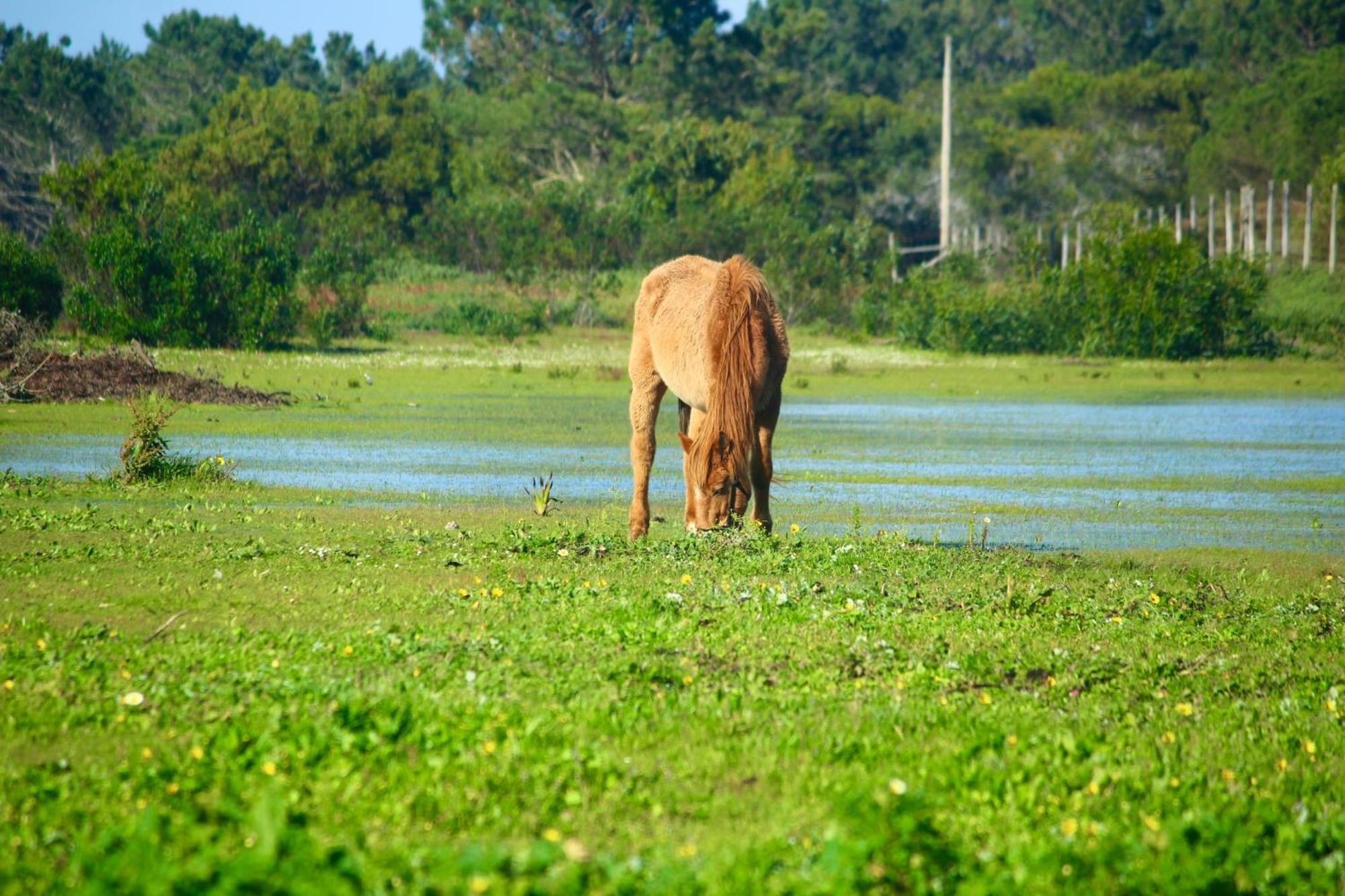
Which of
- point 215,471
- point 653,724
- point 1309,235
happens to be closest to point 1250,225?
point 1309,235

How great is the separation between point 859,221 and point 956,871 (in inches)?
2324

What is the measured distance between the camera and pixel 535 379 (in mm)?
31406

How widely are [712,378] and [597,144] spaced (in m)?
65.0

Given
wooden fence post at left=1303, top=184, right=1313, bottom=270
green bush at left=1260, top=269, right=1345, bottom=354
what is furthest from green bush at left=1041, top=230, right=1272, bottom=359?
wooden fence post at left=1303, top=184, right=1313, bottom=270

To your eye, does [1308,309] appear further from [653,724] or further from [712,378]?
[653,724]

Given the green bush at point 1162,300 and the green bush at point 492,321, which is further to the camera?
the green bush at point 492,321

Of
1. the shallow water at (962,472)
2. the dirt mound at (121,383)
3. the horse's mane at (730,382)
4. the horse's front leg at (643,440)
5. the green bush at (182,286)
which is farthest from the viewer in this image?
the green bush at (182,286)

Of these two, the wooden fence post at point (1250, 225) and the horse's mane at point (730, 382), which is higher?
the wooden fence post at point (1250, 225)

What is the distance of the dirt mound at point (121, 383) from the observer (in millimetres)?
23250

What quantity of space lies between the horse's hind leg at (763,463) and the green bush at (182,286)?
24392 mm

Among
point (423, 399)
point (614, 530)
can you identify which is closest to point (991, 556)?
point (614, 530)

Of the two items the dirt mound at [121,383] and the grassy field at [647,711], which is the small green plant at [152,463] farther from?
the dirt mound at [121,383]

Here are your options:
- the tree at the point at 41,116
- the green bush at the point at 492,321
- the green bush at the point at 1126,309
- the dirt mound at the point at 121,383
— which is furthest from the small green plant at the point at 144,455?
the tree at the point at 41,116

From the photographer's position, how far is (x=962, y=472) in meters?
18.0
